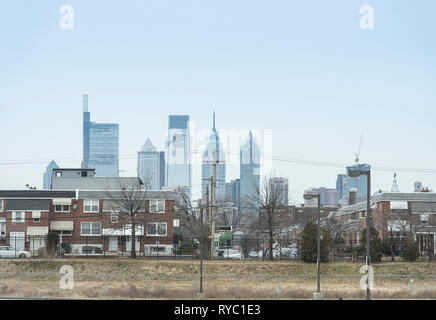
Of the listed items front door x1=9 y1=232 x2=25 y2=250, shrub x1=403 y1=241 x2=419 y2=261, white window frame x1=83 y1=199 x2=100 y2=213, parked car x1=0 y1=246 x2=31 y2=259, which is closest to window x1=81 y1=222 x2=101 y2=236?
white window frame x1=83 y1=199 x2=100 y2=213

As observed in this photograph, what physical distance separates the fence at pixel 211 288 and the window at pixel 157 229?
68.7 feet

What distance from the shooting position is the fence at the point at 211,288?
33000 mm

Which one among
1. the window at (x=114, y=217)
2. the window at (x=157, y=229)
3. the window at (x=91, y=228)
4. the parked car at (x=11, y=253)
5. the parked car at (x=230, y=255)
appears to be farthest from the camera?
the window at (x=91, y=228)

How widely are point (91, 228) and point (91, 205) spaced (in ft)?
8.83

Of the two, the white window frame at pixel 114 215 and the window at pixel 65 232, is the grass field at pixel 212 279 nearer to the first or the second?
the white window frame at pixel 114 215

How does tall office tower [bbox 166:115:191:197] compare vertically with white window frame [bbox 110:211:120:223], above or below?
above

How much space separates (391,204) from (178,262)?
33029 mm

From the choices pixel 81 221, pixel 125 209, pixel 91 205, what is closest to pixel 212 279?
pixel 125 209

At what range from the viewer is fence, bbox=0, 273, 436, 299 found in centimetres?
3300

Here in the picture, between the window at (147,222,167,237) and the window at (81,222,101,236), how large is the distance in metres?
6.17

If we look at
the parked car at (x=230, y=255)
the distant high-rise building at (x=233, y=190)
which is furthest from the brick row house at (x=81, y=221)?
the distant high-rise building at (x=233, y=190)

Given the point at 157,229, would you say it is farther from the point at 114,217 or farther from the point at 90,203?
the point at 90,203

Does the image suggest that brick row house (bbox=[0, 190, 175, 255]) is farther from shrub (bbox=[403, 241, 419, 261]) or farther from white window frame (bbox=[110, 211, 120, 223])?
shrub (bbox=[403, 241, 419, 261])
